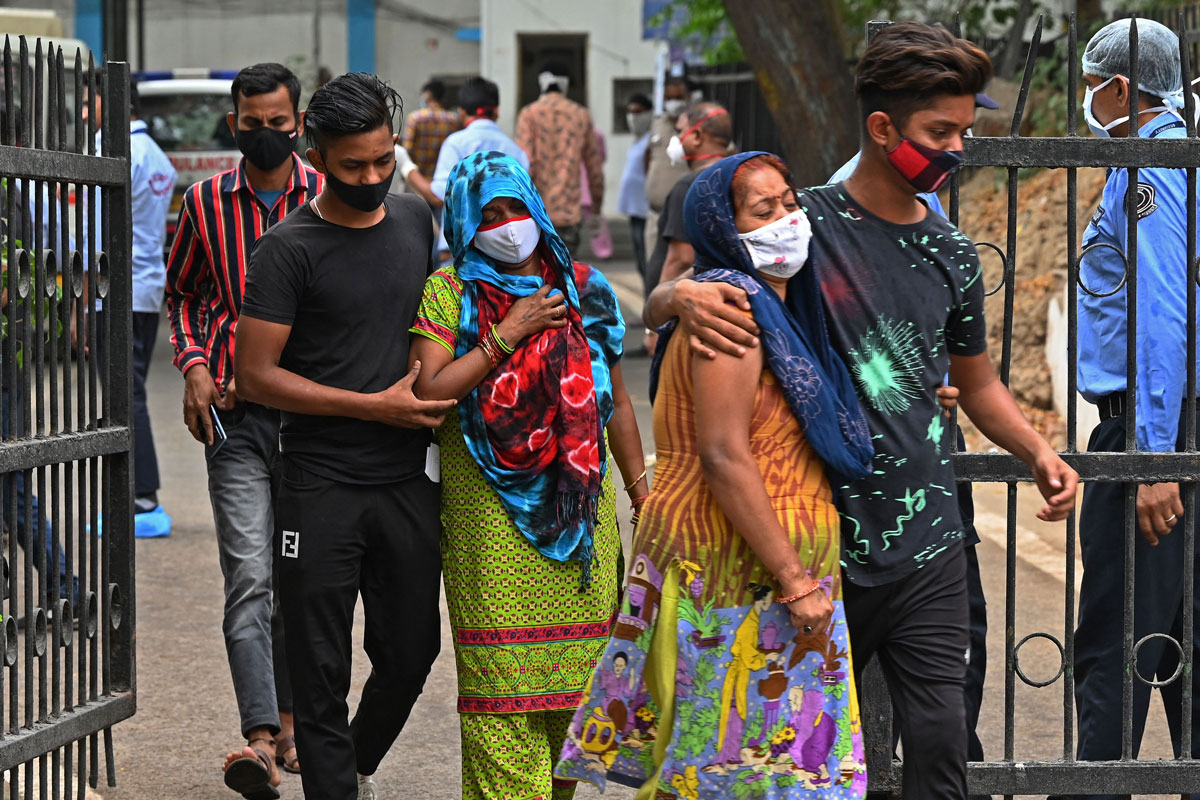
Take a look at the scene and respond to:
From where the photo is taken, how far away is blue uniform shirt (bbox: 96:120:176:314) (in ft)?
25.1

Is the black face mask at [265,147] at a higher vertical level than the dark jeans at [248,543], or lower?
higher

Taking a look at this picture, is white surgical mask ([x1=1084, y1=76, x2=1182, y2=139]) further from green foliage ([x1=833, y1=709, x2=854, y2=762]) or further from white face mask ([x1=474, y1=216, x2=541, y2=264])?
green foliage ([x1=833, y1=709, x2=854, y2=762])

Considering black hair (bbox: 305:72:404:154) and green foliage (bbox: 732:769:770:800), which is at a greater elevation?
black hair (bbox: 305:72:404:154)

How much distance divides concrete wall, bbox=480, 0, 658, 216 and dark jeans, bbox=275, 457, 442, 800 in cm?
2583

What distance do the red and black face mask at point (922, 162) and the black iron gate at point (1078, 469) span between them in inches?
18.2

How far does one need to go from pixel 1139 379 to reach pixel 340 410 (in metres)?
1.88

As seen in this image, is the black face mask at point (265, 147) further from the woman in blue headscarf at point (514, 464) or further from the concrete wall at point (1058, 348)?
the concrete wall at point (1058, 348)

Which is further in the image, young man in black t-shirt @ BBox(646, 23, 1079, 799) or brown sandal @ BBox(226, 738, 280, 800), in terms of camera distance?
brown sandal @ BBox(226, 738, 280, 800)

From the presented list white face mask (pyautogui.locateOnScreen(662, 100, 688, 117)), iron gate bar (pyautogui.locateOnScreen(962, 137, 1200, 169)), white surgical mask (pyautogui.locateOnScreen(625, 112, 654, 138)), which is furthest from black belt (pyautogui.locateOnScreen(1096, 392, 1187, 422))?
white surgical mask (pyautogui.locateOnScreen(625, 112, 654, 138))

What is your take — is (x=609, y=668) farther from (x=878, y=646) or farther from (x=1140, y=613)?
(x=1140, y=613)

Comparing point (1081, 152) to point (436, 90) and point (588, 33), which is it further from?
point (588, 33)

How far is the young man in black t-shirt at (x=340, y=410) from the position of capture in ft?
12.1

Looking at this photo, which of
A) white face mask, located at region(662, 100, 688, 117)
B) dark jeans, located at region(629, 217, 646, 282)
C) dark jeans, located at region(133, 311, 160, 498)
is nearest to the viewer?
dark jeans, located at region(133, 311, 160, 498)

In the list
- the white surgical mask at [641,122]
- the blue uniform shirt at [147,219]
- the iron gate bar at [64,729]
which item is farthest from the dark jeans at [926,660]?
the white surgical mask at [641,122]
